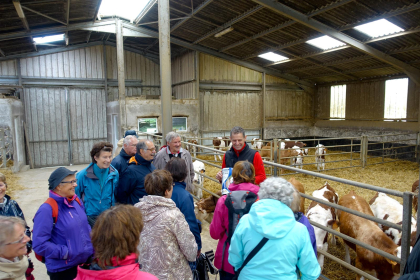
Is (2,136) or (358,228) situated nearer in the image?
(358,228)

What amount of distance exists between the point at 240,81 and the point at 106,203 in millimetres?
14178

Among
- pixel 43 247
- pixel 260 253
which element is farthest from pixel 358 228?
pixel 43 247

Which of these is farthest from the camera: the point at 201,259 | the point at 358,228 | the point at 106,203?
the point at 358,228

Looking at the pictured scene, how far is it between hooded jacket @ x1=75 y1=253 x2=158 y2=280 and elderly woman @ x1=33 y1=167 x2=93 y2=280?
827 millimetres

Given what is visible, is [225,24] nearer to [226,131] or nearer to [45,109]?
[226,131]

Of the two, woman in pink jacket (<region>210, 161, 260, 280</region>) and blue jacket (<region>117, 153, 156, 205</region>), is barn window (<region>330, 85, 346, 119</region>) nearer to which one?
blue jacket (<region>117, 153, 156, 205</region>)

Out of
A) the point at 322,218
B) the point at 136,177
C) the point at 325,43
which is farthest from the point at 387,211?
the point at 325,43

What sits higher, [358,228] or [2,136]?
[2,136]

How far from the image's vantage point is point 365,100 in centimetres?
1535

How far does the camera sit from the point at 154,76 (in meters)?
17.0

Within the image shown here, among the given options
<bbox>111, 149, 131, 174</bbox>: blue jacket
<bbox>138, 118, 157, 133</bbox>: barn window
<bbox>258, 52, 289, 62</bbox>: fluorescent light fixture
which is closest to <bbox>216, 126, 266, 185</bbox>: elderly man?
<bbox>111, 149, 131, 174</bbox>: blue jacket

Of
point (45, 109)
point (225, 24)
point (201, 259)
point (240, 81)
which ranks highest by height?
point (225, 24)

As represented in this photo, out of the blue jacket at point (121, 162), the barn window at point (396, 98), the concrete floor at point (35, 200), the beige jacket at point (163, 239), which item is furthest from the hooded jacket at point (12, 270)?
the barn window at point (396, 98)

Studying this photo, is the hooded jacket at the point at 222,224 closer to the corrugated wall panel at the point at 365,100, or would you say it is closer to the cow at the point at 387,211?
the cow at the point at 387,211
